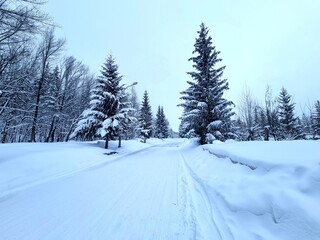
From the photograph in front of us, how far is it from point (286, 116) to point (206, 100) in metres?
18.6

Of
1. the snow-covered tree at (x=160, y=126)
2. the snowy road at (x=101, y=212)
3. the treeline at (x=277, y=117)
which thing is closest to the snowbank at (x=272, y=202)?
the snowy road at (x=101, y=212)

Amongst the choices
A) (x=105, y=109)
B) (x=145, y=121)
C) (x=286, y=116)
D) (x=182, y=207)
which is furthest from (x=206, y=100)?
(x=145, y=121)

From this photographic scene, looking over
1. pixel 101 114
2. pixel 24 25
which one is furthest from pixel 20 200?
pixel 101 114

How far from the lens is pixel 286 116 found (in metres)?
29.3

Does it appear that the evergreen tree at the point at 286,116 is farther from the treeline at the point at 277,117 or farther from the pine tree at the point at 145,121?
the pine tree at the point at 145,121

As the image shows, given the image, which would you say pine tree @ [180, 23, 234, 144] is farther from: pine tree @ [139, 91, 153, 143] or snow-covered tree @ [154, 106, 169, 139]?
snow-covered tree @ [154, 106, 169, 139]

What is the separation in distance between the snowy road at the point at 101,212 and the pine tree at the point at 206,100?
39.4 ft

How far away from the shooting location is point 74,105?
29.8 metres

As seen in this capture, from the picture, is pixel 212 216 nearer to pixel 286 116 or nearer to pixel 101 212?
pixel 101 212

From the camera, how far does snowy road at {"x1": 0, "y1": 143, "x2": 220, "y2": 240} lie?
303cm

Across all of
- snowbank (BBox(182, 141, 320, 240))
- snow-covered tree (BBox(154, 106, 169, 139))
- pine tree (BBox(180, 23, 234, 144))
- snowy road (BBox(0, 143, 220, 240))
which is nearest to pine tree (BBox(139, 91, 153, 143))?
snow-covered tree (BBox(154, 106, 169, 139))

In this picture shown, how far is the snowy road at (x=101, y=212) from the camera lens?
303cm

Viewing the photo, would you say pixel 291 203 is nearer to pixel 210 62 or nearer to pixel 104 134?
pixel 104 134

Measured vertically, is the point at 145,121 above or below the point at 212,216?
above
